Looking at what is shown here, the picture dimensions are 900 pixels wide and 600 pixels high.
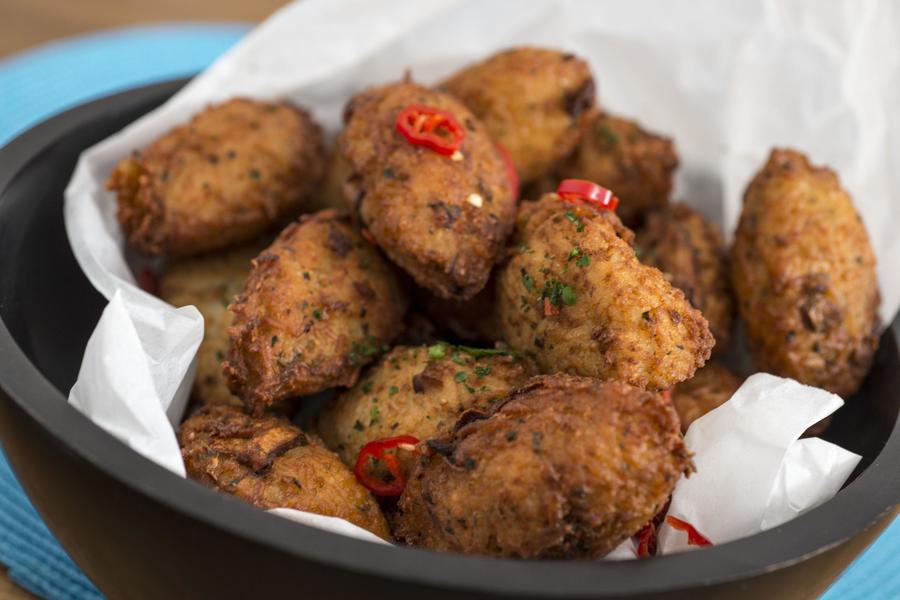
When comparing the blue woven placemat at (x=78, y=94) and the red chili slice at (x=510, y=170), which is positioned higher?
the red chili slice at (x=510, y=170)

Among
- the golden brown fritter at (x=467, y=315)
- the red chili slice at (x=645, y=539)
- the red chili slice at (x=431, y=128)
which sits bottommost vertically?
the red chili slice at (x=645, y=539)

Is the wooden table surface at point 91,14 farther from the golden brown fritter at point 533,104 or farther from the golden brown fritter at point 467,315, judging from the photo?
the golden brown fritter at point 467,315

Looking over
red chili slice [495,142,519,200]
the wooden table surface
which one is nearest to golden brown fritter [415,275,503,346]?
red chili slice [495,142,519,200]

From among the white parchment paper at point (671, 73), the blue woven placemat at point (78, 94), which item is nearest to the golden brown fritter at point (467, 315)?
the white parchment paper at point (671, 73)

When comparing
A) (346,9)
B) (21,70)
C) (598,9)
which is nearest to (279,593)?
(346,9)

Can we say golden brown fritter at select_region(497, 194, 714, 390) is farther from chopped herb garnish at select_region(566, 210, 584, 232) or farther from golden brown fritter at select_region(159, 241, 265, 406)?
golden brown fritter at select_region(159, 241, 265, 406)

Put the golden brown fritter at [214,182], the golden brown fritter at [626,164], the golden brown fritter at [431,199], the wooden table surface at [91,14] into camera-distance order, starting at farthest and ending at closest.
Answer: the wooden table surface at [91,14], the golden brown fritter at [626,164], the golden brown fritter at [214,182], the golden brown fritter at [431,199]
